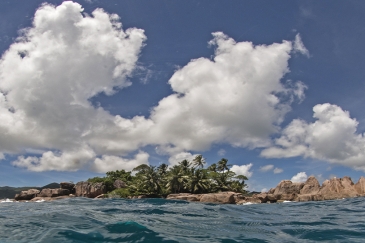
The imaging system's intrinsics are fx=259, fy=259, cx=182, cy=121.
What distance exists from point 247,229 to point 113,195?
46919mm

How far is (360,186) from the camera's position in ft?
164

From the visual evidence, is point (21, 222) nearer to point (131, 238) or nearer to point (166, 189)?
point (131, 238)

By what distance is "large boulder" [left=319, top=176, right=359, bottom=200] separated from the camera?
47625 mm

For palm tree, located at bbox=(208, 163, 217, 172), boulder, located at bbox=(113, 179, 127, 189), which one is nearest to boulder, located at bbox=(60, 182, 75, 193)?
boulder, located at bbox=(113, 179, 127, 189)

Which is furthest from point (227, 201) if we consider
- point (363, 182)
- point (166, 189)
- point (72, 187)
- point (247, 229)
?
point (72, 187)

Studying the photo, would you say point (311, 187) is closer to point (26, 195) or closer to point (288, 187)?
point (288, 187)

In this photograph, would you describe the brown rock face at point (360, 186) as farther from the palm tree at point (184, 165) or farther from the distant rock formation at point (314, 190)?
the palm tree at point (184, 165)

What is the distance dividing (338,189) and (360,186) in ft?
13.9

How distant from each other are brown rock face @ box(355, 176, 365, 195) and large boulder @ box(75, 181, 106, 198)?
50835 millimetres

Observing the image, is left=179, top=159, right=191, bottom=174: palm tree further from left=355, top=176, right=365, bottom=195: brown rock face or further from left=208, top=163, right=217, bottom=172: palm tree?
left=355, top=176, right=365, bottom=195: brown rock face

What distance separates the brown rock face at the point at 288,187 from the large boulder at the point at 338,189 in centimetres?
422

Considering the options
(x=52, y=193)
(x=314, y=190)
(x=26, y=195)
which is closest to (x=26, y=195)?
(x=26, y=195)

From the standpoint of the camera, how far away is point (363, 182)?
49.9 m

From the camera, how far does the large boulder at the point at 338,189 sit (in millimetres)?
47625
